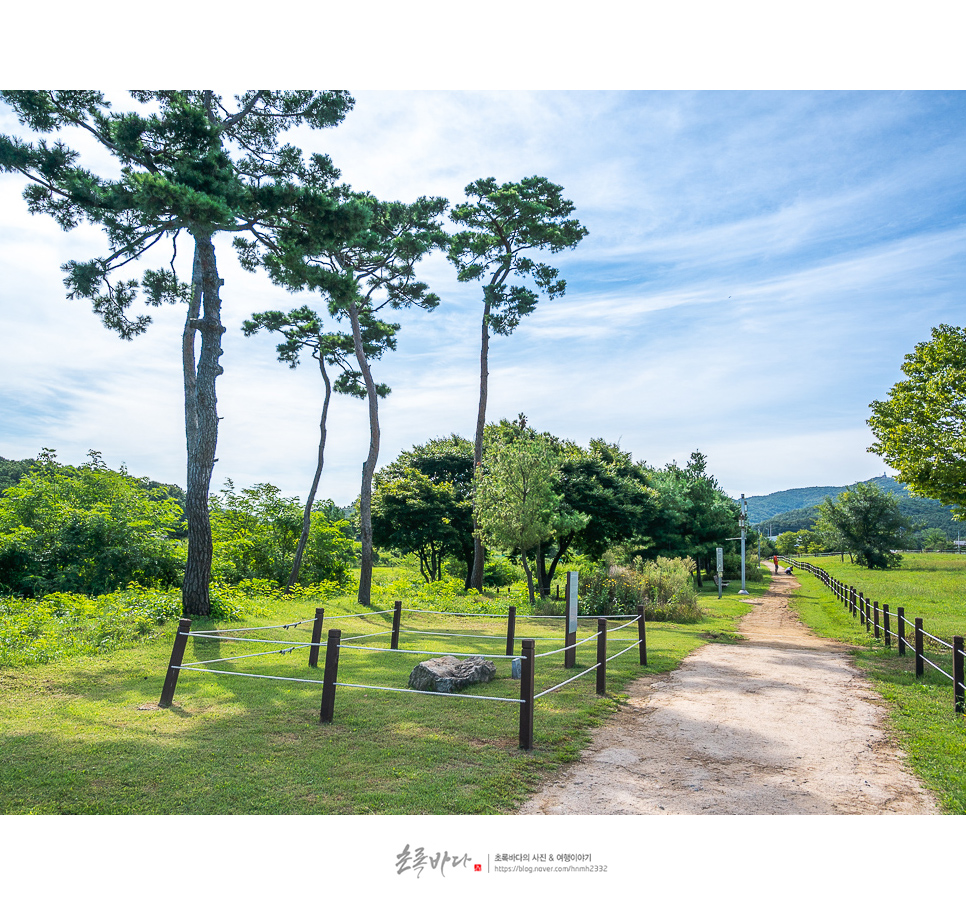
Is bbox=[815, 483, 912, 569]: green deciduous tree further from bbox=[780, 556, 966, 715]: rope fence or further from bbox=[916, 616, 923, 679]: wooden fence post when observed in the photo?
bbox=[916, 616, 923, 679]: wooden fence post

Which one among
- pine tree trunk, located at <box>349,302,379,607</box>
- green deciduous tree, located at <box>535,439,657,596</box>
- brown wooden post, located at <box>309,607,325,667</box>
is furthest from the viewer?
green deciduous tree, located at <box>535,439,657,596</box>

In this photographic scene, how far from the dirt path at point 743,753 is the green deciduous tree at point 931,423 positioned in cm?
1138

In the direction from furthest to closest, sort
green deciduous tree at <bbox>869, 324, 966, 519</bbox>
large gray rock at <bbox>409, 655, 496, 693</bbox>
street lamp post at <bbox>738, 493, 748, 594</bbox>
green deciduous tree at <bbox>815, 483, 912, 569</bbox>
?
green deciduous tree at <bbox>815, 483, 912, 569</bbox> < street lamp post at <bbox>738, 493, 748, 594</bbox> < green deciduous tree at <bbox>869, 324, 966, 519</bbox> < large gray rock at <bbox>409, 655, 496, 693</bbox>

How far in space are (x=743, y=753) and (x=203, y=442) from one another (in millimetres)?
11975

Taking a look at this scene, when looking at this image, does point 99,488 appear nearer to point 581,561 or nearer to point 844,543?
point 581,561

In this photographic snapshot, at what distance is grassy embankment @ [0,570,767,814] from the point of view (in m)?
4.61

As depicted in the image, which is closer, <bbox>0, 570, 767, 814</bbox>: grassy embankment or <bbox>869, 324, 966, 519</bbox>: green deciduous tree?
<bbox>0, 570, 767, 814</bbox>: grassy embankment

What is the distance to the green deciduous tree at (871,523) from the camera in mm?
47250

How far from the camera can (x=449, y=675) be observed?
831 centimetres

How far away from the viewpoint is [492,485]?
2083 centimetres

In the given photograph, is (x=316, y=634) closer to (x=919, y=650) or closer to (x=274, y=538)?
(x=919, y=650)

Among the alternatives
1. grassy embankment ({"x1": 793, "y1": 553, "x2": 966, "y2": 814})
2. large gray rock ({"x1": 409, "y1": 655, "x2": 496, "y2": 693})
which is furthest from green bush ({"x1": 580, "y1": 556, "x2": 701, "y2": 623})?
large gray rock ({"x1": 409, "y1": 655, "x2": 496, "y2": 693})

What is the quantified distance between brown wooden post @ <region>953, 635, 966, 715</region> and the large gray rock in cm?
585

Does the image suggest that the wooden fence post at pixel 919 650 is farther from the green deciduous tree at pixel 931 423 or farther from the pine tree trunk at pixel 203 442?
the pine tree trunk at pixel 203 442
